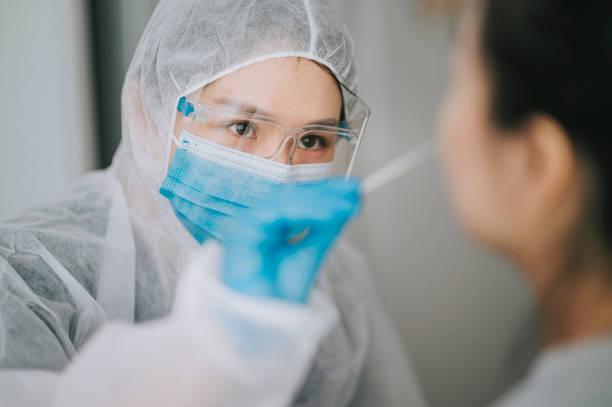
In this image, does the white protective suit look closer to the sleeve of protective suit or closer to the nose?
the sleeve of protective suit

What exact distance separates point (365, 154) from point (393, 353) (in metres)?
0.92

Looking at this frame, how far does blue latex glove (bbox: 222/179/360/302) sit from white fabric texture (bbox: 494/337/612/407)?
0.95ft

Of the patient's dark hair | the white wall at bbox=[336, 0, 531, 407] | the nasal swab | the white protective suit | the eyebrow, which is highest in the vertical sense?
the patient's dark hair

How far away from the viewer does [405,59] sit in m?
1.86

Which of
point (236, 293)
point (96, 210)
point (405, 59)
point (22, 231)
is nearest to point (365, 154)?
point (405, 59)

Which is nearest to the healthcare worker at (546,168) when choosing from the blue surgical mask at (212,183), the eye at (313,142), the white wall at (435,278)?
the blue surgical mask at (212,183)

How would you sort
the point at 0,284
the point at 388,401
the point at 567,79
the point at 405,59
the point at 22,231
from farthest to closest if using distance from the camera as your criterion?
the point at 405,59
the point at 388,401
the point at 22,231
the point at 0,284
the point at 567,79

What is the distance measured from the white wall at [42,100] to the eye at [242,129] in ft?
2.66

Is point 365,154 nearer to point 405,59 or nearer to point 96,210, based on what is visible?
point 405,59

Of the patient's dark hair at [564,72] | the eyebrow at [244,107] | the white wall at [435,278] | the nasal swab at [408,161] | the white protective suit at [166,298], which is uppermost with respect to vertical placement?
the patient's dark hair at [564,72]

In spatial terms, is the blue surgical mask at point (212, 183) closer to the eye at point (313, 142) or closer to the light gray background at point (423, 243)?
the eye at point (313, 142)

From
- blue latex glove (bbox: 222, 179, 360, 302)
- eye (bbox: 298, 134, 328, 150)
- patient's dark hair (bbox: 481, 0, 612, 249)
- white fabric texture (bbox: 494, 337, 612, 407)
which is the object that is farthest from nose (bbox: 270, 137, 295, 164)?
white fabric texture (bbox: 494, 337, 612, 407)

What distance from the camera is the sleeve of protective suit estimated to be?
1.58ft

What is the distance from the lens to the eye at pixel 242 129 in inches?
37.6
